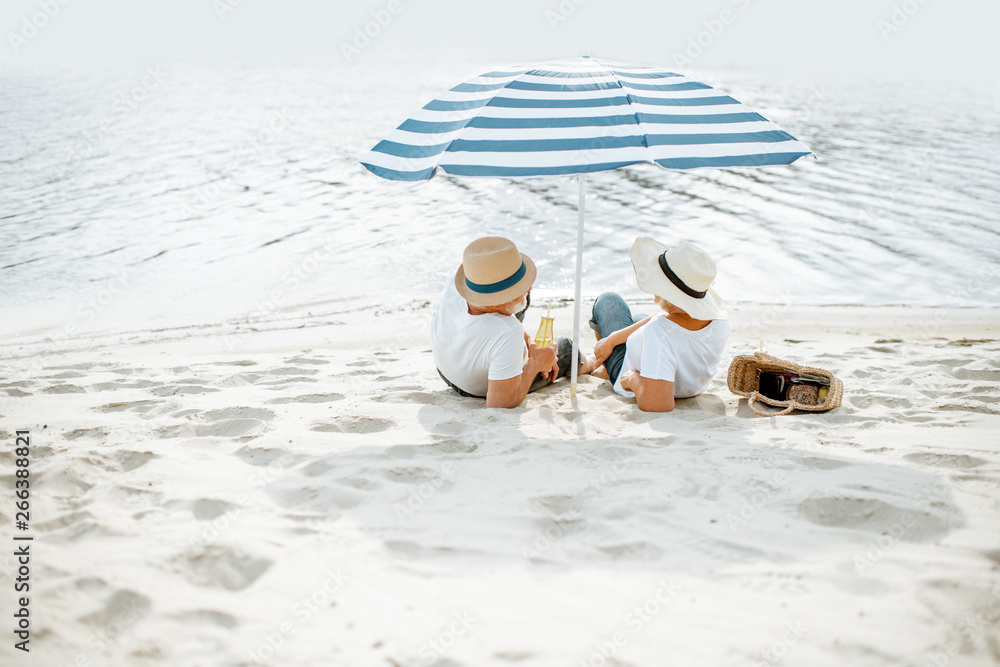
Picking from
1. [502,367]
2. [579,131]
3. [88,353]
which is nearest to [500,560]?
[502,367]

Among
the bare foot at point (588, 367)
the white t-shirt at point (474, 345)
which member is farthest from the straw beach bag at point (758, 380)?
the white t-shirt at point (474, 345)

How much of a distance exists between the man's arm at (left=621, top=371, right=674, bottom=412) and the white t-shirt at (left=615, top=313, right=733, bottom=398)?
34 millimetres

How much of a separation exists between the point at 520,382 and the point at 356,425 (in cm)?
89

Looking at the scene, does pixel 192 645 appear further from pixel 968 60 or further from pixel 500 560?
pixel 968 60

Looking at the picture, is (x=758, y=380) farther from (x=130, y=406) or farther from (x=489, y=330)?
(x=130, y=406)

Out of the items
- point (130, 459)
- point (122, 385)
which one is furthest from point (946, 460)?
point (122, 385)

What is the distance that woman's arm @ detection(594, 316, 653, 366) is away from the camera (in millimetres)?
4082

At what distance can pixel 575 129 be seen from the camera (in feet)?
10.8

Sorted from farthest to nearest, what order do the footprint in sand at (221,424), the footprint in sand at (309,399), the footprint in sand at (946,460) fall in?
1. the footprint in sand at (309,399)
2. the footprint in sand at (221,424)
3. the footprint in sand at (946,460)

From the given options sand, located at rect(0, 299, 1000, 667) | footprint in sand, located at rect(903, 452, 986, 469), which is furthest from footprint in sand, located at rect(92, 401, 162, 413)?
footprint in sand, located at rect(903, 452, 986, 469)

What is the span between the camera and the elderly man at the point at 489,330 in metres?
3.42

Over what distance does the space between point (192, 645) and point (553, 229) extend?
26.1ft

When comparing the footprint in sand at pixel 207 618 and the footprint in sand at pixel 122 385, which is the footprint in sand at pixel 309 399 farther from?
the footprint in sand at pixel 207 618

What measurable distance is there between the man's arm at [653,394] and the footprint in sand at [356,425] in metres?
1.33
